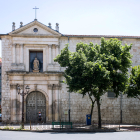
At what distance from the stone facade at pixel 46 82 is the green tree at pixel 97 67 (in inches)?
222

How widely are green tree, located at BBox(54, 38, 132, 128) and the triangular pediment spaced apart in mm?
6756

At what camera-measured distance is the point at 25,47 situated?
2936cm

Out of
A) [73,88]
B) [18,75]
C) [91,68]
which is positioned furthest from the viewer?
[18,75]

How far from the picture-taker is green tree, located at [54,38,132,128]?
21858 millimetres

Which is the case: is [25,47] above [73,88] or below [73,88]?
above

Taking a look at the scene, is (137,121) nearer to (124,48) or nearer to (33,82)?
(124,48)

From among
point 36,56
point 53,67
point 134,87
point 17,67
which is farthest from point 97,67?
point 17,67

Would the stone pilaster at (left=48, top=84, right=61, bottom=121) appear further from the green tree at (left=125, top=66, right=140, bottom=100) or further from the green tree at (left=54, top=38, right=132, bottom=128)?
the green tree at (left=125, top=66, right=140, bottom=100)

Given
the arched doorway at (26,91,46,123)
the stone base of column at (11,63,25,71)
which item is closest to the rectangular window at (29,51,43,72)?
the stone base of column at (11,63,25,71)

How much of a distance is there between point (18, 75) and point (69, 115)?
7.43m

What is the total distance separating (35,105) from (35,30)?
8.78m

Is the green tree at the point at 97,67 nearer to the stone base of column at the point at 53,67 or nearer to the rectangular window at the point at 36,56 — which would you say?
the stone base of column at the point at 53,67

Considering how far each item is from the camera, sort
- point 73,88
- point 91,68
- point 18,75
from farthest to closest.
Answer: point 18,75, point 73,88, point 91,68

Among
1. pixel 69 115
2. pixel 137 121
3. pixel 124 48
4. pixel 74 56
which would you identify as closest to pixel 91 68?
pixel 74 56
